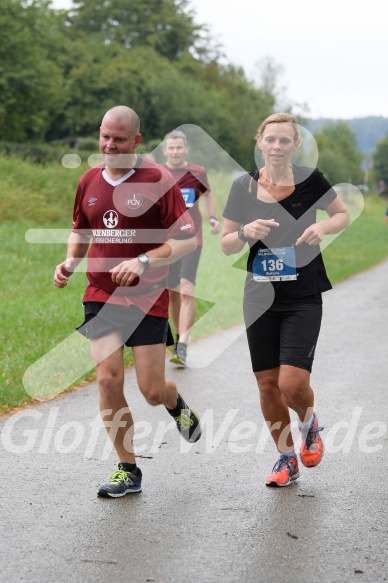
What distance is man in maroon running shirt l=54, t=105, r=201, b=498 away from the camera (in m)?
5.24

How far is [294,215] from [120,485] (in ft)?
5.70

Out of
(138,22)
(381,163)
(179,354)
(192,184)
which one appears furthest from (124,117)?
(381,163)

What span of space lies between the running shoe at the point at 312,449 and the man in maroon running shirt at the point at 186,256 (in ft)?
13.1

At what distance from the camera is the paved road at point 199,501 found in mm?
4215

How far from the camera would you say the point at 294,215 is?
5406 mm

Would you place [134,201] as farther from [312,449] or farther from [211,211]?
[211,211]

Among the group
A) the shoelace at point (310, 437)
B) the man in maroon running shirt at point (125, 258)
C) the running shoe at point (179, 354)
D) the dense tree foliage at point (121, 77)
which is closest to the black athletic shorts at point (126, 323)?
the man in maroon running shirt at point (125, 258)

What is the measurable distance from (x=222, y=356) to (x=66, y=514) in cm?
562

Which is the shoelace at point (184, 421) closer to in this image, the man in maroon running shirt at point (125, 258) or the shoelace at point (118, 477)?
the man in maroon running shirt at point (125, 258)

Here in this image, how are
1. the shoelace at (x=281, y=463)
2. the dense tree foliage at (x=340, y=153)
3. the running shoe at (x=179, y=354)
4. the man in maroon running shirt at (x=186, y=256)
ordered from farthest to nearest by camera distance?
1. the dense tree foliage at (x=340, y=153)
2. the man in maroon running shirt at (x=186, y=256)
3. the running shoe at (x=179, y=354)
4. the shoelace at (x=281, y=463)

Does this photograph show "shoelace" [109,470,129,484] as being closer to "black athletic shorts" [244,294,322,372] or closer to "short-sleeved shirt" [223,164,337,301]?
"black athletic shorts" [244,294,322,372]

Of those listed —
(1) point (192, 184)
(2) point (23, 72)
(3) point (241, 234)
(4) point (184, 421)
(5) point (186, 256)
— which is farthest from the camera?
(2) point (23, 72)

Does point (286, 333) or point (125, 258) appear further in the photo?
point (286, 333)

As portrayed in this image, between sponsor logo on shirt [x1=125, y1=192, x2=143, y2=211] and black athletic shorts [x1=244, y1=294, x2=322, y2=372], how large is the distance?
865mm
